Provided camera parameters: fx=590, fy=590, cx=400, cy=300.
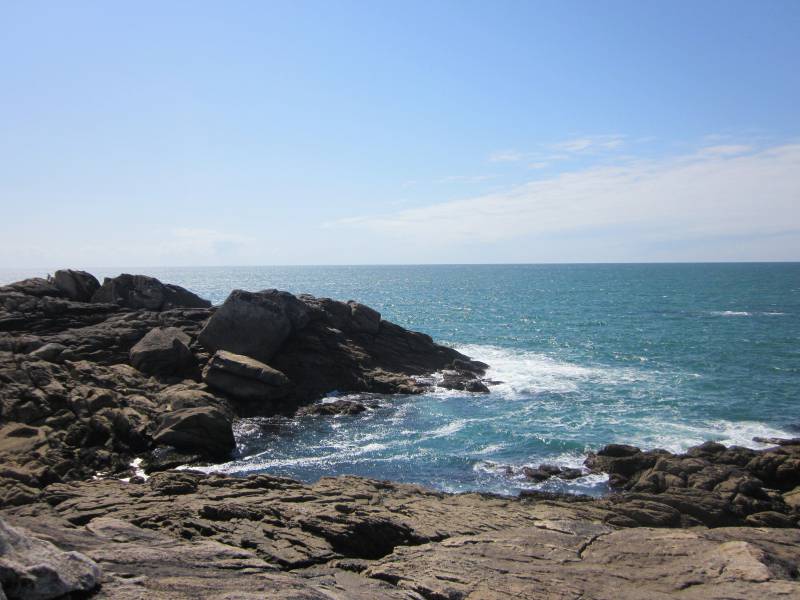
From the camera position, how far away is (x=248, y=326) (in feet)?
136

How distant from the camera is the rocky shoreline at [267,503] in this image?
11.3m

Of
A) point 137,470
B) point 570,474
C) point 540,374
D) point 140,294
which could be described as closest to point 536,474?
point 570,474

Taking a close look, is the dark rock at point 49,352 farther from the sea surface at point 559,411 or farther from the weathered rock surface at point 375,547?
the weathered rock surface at point 375,547

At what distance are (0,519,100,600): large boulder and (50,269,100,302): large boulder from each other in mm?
44108

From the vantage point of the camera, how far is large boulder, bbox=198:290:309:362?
4094cm

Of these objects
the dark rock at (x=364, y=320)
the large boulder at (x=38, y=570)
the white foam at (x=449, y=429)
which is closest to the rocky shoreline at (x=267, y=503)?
the large boulder at (x=38, y=570)

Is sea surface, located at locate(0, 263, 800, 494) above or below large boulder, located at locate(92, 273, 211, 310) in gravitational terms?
below

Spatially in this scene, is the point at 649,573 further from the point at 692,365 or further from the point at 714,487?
the point at 692,365

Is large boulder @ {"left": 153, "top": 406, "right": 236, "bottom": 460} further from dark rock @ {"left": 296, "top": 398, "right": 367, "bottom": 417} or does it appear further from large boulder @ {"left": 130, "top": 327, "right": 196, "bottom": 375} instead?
large boulder @ {"left": 130, "top": 327, "right": 196, "bottom": 375}

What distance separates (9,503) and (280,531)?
34.6ft

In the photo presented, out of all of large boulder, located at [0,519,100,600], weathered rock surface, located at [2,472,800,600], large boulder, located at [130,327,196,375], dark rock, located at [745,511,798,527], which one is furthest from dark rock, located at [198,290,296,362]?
large boulder, located at [0,519,100,600]

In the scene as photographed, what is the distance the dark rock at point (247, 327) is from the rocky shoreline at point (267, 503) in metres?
0.13

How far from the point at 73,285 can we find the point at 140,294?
509 cm

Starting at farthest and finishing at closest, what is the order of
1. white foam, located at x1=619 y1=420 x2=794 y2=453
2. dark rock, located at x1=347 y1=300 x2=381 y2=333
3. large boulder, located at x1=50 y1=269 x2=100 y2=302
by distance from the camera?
dark rock, located at x1=347 y1=300 x2=381 y2=333
large boulder, located at x1=50 y1=269 x2=100 y2=302
white foam, located at x1=619 y1=420 x2=794 y2=453
